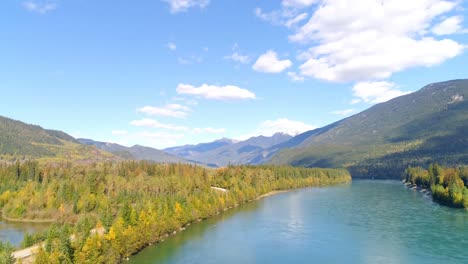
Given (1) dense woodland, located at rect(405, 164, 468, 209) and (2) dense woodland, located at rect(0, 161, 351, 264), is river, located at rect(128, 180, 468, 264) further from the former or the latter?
(1) dense woodland, located at rect(405, 164, 468, 209)

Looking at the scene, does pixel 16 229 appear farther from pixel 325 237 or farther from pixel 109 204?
pixel 325 237

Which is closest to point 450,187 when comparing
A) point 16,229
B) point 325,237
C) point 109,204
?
point 325,237

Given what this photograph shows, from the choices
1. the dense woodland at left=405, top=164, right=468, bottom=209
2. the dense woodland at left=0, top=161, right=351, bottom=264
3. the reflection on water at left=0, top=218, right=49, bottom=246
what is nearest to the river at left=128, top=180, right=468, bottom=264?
the dense woodland at left=0, top=161, right=351, bottom=264

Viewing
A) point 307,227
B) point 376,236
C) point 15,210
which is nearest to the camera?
point 376,236

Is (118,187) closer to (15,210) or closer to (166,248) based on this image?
(15,210)

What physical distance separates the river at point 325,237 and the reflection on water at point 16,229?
40768 mm

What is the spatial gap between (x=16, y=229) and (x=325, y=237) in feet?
295

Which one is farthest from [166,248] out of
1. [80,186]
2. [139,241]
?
[80,186]

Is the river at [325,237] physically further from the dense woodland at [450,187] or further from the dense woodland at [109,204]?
the dense woodland at [450,187]

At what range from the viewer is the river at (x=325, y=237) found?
8025cm

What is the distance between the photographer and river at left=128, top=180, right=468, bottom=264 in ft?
263

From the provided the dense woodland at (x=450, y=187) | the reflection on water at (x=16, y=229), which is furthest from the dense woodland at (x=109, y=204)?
the dense woodland at (x=450, y=187)

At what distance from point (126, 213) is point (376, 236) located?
62.5m

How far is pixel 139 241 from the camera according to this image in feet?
273
